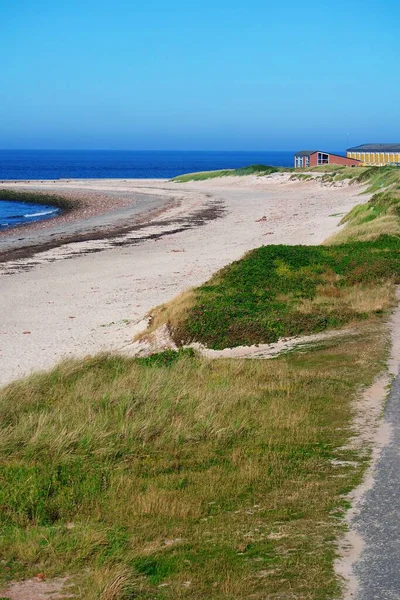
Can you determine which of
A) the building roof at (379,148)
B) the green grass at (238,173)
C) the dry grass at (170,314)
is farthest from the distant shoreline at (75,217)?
the building roof at (379,148)

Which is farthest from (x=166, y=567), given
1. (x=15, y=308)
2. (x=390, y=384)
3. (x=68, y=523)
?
(x=15, y=308)

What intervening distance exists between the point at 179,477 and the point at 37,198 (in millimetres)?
68518

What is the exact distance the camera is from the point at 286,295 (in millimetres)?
17922

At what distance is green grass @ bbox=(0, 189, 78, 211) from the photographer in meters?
67.1

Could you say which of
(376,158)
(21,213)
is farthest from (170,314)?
(376,158)

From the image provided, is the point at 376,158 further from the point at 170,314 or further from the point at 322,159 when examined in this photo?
the point at 170,314

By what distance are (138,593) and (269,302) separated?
474 inches

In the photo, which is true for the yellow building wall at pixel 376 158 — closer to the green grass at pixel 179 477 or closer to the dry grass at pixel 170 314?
the dry grass at pixel 170 314

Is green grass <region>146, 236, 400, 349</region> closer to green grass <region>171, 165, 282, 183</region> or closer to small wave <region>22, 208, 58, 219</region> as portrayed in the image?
small wave <region>22, 208, 58, 219</region>

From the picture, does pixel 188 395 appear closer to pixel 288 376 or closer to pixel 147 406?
pixel 147 406

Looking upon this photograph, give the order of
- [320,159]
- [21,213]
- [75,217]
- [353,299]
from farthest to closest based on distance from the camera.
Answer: [320,159] < [21,213] < [75,217] < [353,299]

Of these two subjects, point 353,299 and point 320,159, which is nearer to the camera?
point 353,299

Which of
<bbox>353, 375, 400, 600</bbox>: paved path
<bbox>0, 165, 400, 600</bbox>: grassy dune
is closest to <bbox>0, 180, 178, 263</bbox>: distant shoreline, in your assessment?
<bbox>0, 165, 400, 600</bbox>: grassy dune

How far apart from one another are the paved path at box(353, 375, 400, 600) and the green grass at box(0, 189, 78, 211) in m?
56.9
